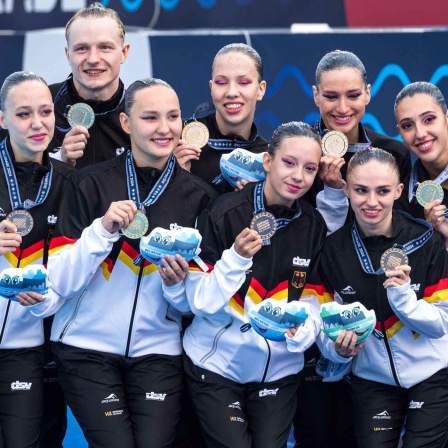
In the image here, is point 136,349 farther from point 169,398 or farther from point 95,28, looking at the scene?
point 95,28

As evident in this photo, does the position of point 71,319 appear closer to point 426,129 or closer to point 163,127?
point 163,127

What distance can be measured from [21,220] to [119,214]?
0.50 metres

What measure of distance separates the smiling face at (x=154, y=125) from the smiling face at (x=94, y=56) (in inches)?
23.2

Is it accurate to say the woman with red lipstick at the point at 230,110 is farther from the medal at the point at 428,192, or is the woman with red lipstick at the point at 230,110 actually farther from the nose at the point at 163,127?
the medal at the point at 428,192

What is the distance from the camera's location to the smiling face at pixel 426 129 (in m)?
5.48

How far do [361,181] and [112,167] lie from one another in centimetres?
117

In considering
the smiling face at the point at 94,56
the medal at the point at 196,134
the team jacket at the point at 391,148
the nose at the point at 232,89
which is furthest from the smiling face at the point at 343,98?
the smiling face at the point at 94,56

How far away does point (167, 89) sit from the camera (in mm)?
5188

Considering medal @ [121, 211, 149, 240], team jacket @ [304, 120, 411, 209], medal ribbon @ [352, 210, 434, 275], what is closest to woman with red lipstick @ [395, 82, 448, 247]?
team jacket @ [304, 120, 411, 209]

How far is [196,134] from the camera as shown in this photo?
547 cm

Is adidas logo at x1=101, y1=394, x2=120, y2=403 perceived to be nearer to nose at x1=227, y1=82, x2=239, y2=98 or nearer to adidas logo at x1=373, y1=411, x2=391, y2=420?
adidas logo at x1=373, y1=411, x2=391, y2=420

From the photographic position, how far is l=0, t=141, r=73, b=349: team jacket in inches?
199

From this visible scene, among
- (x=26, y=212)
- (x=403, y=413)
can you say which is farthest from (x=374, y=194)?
(x=26, y=212)

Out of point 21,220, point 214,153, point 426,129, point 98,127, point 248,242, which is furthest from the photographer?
point 98,127
